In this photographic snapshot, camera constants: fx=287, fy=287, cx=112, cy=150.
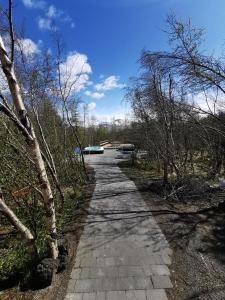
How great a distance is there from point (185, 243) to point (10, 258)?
10.8 ft

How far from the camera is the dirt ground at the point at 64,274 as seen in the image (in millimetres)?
4160

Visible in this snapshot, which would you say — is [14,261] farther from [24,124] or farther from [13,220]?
[24,124]

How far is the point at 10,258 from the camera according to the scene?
5.15 meters

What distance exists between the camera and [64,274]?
471cm

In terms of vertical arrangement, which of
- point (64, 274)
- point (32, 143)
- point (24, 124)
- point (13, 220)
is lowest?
point (64, 274)

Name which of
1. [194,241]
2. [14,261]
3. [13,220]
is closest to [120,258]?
[194,241]

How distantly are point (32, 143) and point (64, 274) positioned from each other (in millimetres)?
2214

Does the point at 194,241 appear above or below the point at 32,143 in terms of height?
below

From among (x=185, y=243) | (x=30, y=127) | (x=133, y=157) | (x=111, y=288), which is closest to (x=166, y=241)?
(x=185, y=243)

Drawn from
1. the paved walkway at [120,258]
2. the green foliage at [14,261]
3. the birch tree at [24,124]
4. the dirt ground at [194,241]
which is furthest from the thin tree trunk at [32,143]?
the dirt ground at [194,241]

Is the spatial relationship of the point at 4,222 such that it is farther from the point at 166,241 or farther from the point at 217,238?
the point at 217,238

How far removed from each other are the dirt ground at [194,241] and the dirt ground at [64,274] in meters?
1.63

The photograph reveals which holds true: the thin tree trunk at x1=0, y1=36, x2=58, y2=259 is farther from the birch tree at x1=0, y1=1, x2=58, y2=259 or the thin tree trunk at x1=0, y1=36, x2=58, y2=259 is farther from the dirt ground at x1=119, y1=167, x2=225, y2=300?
the dirt ground at x1=119, y1=167, x2=225, y2=300

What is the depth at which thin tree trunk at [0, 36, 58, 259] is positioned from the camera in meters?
3.85
